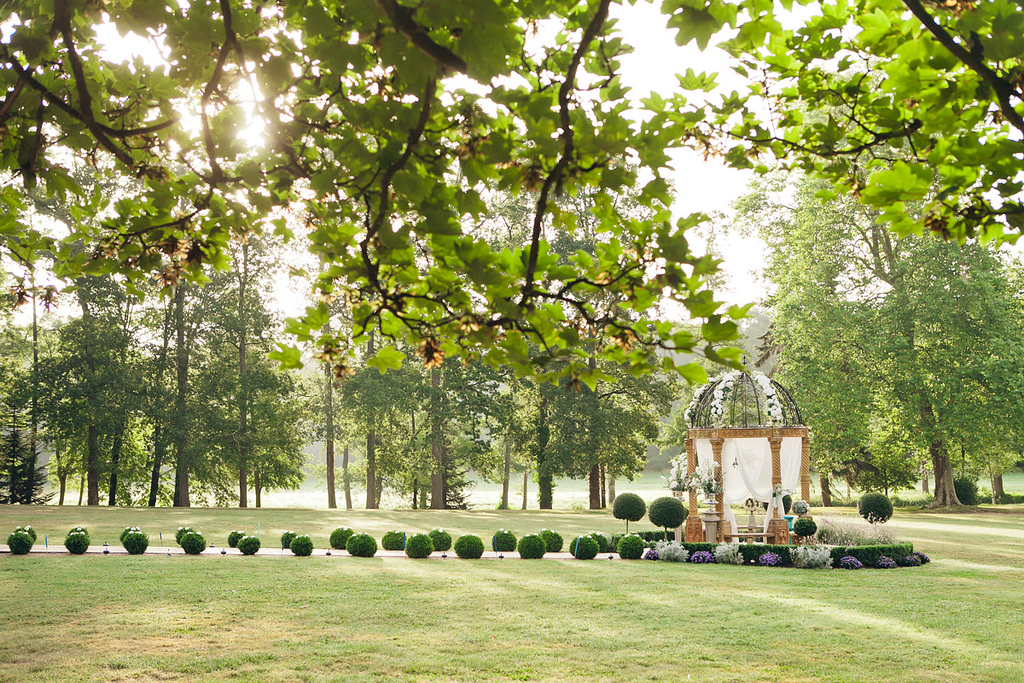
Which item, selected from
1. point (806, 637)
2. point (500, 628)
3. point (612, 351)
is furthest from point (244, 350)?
point (612, 351)

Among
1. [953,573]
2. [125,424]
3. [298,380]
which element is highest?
[298,380]

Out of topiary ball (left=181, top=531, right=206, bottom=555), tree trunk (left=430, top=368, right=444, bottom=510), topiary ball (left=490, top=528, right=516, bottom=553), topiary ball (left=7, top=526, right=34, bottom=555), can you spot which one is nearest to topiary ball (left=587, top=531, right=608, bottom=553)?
topiary ball (left=490, top=528, right=516, bottom=553)

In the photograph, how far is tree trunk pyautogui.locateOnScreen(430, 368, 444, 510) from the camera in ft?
103

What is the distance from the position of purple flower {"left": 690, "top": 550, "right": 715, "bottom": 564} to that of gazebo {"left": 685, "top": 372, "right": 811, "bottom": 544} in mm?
1467

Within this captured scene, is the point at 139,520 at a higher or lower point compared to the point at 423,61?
lower

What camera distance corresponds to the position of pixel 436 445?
31875 millimetres

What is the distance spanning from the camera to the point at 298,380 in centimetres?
3369

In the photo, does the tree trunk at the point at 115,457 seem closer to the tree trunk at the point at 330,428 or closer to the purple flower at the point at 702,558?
the tree trunk at the point at 330,428

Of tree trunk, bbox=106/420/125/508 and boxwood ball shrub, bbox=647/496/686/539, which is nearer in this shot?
boxwood ball shrub, bbox=647/496/686/539

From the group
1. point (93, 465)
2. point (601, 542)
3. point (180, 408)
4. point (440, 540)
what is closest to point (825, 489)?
point (601, 542)

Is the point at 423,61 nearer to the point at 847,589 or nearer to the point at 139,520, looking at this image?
the point at 847,589

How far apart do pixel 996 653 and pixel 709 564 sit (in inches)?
264

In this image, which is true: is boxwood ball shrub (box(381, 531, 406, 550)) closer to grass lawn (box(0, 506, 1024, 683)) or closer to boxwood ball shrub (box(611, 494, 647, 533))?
grass lawn (box(0, 506, 1024, 683))

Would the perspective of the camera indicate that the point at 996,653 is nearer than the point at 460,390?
Yes
